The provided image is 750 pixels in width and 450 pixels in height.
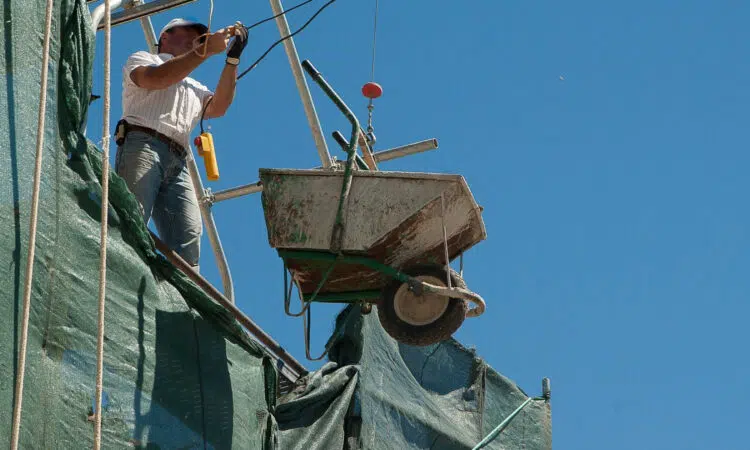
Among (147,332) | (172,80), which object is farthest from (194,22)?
(147,332)

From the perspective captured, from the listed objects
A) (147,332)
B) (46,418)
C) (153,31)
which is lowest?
(46,418)

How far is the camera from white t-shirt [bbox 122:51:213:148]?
7.43 metres

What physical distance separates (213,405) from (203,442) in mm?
192

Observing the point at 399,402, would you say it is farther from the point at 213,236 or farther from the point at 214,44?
the point at 214,44

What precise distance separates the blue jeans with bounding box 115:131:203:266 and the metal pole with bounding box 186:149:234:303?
8.45ft

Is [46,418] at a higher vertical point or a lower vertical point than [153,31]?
lower

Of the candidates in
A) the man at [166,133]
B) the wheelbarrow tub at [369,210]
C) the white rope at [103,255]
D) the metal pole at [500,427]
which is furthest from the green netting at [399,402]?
the white rope at [103,255]

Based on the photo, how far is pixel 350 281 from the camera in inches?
306

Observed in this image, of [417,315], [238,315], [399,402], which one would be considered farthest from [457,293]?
[399,402]

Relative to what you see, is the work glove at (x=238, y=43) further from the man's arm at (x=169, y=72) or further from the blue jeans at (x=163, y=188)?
the blue jeans at (x=163, y=188)

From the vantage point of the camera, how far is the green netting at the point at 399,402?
8.46 metres

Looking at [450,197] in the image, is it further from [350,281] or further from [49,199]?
[49,199]

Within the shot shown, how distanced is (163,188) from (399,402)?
92.8 inches

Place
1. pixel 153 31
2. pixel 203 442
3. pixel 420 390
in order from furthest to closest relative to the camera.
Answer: pixel 153 31 → pixel 420 390 → pixel 203 442
